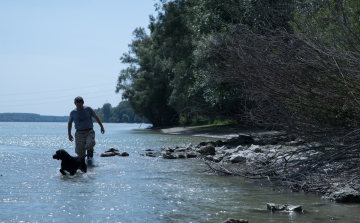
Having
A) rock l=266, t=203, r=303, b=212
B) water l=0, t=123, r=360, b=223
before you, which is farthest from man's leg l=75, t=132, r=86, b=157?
rock l=266, t=203, r=303, b=212

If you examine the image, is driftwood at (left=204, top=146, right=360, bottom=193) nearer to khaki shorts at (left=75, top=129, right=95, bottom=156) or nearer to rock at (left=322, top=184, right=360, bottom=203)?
rock at (left=322, top=184, right=360, bottom=203)

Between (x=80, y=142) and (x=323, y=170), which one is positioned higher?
(x=80, y=142)

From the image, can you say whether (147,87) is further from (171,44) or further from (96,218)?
(96,218)

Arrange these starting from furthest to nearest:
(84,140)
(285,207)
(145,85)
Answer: (145,85)
(84,140)
(285,207)

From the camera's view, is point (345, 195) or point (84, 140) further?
point (84, 140)

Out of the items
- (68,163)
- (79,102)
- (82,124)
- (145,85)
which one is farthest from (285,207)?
(145,85)

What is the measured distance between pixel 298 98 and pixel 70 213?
419 cm

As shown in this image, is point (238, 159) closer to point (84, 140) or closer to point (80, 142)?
point (84, 140)

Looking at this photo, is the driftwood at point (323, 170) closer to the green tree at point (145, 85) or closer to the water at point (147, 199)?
the water at point (147, 199)

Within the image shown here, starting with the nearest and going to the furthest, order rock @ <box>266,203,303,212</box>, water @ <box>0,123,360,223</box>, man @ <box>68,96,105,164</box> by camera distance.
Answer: water @ <box>0,123,360,223</box> < rock @ <box>266,203,303,212</box> < man @ <box>68,96,105,164</box>

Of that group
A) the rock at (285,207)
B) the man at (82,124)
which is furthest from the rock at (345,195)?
the man at (82,124)

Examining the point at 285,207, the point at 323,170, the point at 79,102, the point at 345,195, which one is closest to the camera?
the point at 285,207

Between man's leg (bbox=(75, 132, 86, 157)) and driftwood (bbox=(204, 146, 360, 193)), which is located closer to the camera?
driftwood (bbox=(204, 146, 360, 193))

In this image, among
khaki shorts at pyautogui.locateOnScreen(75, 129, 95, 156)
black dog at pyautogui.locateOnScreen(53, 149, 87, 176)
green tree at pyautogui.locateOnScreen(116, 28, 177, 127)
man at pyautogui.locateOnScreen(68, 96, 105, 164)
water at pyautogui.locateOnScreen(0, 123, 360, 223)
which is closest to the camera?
water at pyautogui.locateOnScreen(0, 123, 360, 223)
